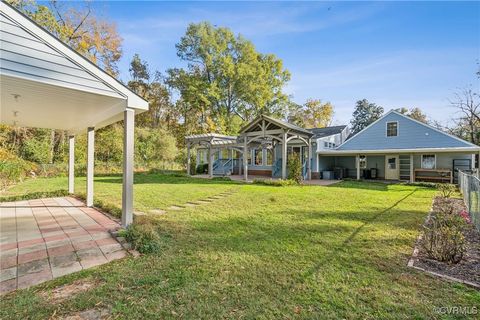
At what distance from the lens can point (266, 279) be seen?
2906mm

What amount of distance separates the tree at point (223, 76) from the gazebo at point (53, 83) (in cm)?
2276

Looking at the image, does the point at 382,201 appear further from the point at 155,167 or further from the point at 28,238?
the point at 155,167

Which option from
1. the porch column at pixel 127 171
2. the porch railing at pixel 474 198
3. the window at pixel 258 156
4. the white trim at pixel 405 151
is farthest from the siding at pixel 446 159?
the porch column at pixel 127 171

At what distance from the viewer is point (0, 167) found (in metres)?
10.2

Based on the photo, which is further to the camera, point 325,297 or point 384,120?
point 384,120

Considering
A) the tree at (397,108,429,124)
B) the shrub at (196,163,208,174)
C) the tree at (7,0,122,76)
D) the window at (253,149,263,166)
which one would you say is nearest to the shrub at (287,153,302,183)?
the window at (253,149,263,166)

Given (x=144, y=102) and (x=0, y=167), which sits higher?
(x=144, y=102)

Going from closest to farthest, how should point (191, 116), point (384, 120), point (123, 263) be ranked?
point (123, 263) → point (384, 120) → point (191, 116)

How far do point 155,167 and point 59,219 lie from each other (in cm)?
1815

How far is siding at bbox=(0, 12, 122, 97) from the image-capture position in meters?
3.00

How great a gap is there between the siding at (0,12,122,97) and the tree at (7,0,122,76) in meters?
16.6

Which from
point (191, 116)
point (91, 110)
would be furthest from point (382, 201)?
point (191, 116)

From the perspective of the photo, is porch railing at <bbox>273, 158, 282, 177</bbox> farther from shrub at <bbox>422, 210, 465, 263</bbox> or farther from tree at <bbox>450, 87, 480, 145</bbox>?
tree at <bbox>450, 87, 480, 145</bbox>

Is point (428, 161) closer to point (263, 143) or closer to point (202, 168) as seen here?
point (263, 143)
